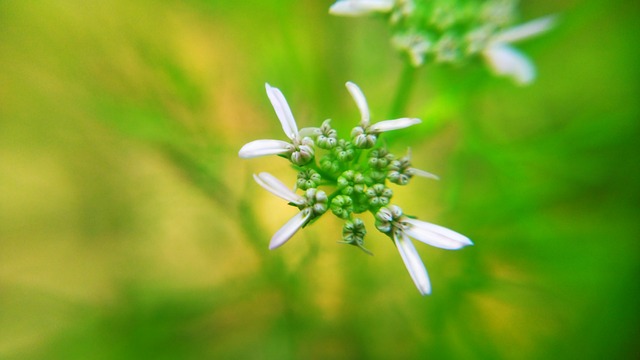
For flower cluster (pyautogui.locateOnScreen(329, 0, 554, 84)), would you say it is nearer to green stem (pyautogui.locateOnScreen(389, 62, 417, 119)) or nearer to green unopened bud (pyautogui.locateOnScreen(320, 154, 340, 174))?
green stem (pyautogui.locateOnScreen(389, 62, 417, 119))

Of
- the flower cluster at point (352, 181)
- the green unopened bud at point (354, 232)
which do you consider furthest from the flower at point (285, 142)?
the green unopened bud at point (354, 232)

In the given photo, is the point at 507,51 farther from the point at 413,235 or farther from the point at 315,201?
the point at 315,201

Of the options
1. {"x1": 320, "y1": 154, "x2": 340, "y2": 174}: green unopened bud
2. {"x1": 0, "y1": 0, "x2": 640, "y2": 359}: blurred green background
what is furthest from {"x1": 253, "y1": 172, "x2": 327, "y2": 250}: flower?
{"x1": 0, "y1": 0, "x2": 640, "y2": 359}: blurred green background

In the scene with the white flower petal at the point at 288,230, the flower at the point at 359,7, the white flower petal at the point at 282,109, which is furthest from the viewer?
the flower at the point at 359,7

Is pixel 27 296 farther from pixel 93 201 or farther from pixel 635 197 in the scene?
pixel 635 197

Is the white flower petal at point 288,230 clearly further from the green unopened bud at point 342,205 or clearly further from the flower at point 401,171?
the flower at point 401,171

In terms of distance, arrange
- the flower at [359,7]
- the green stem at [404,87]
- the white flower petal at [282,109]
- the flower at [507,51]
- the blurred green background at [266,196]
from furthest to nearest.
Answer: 1. the blurred green background at [266,196]
2. the flower at [507,51]
3. the green stem at [404,87]
4. the flower at [359,7]
5. the white flower petal at [282,109]

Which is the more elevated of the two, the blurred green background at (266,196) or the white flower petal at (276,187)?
the blurred green background at (266,196)

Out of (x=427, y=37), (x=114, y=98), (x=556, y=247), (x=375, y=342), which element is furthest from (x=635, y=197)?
(x=114, y=98)
